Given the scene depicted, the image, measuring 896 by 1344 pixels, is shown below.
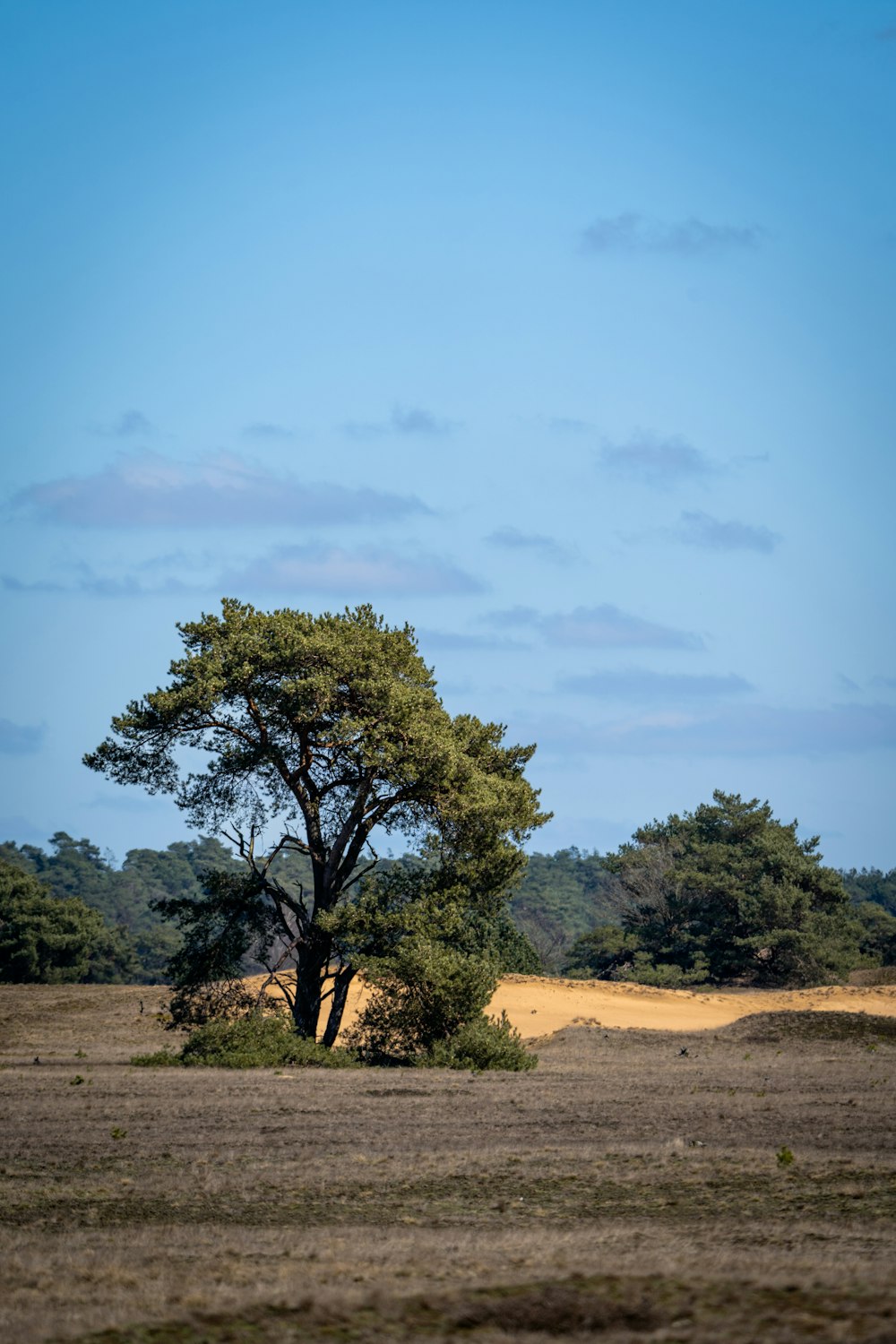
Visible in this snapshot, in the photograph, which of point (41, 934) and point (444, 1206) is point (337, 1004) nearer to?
point (444, 1206)

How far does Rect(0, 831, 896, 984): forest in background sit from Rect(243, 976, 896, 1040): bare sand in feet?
150

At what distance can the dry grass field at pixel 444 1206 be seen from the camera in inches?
273

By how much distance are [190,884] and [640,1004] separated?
10041 cm

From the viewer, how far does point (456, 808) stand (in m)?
28.7

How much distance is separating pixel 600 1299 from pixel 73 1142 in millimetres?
10967

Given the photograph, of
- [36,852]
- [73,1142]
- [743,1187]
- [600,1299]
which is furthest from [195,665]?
[36,852]

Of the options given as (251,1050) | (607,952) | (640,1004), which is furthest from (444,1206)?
(607,952)

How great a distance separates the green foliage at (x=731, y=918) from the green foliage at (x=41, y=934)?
1079 inches

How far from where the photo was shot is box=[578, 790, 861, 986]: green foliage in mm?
59812

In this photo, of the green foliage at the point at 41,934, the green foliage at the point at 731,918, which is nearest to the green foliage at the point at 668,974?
the green foliage at the point at 731,918

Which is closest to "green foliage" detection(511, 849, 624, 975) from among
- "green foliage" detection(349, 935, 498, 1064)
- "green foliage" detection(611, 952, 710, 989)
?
"green foliage" detection(611, 952, 710, 989)

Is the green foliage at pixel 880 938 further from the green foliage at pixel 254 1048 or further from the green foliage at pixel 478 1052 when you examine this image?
the green foliage at pixel 254 1048

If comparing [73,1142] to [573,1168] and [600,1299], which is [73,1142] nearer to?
[573,1168]

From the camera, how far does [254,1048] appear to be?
27.9m
